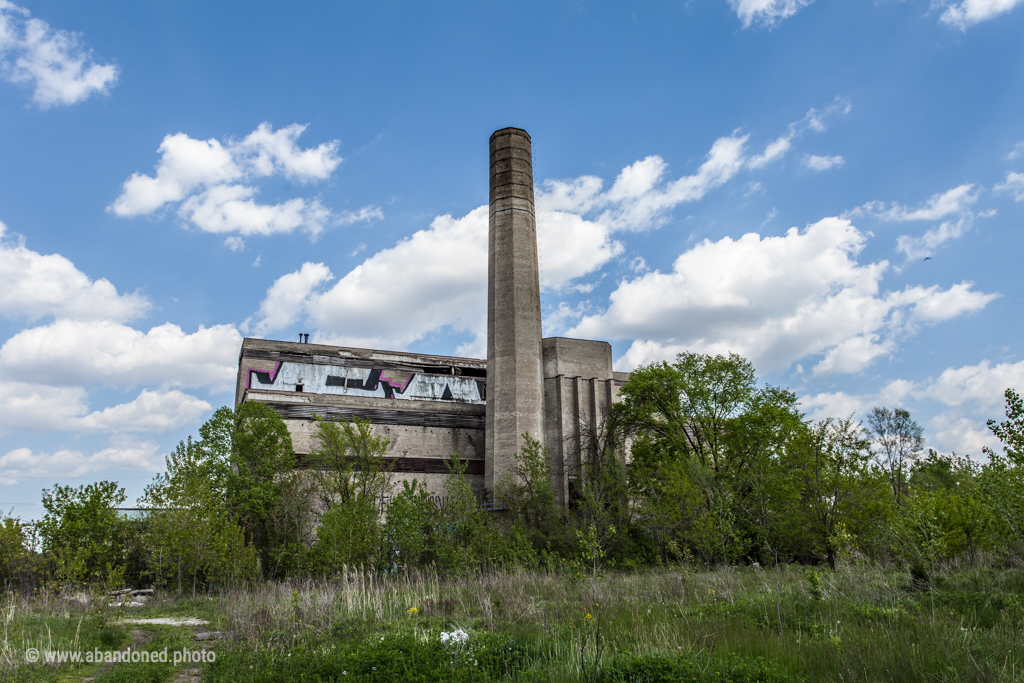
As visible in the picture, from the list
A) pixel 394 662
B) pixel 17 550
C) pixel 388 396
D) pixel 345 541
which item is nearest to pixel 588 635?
pixel 394 662

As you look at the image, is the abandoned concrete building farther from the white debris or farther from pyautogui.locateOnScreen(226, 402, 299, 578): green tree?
the white debris

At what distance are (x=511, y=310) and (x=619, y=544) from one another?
11456 millimetres

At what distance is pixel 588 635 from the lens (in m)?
6.85

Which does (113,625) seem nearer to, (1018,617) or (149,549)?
(149,549)

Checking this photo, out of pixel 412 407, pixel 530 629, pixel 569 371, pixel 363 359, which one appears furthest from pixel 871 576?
pixel 363 359

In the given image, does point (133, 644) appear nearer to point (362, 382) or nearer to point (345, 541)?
point (345, 541)

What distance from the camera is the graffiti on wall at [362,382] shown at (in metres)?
34.2

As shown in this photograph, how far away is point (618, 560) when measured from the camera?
23062 mm

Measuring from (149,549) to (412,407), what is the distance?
582 inches

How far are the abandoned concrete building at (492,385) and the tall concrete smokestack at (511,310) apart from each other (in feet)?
0.16

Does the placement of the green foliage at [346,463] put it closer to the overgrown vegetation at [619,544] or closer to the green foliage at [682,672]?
the overgrown vegetation at [619,544]

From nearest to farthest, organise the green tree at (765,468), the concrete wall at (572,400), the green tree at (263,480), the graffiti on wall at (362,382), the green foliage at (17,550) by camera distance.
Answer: the green foliage at (17,550) < the green tree at (765,468) < the green tree at (263,480) < the concrete wall at (572,400) < the graffiti on wall at (362,382)

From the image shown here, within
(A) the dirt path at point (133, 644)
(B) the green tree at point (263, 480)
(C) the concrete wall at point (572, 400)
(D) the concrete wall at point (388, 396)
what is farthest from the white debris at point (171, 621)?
(C) the concrete wall at point (572, 400)

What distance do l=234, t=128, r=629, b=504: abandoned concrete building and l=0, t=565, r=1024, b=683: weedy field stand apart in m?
16.0
